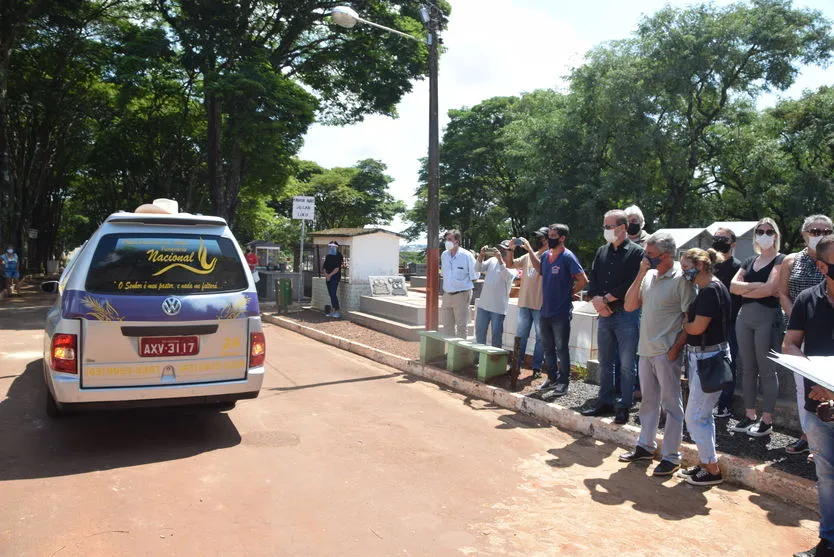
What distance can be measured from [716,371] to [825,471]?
1108 mm

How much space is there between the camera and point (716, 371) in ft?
14.7

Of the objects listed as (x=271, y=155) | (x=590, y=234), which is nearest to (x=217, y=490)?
(x=271, y=155)

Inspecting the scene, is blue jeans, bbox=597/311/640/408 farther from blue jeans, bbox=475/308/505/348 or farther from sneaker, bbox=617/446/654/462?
blue jeans, bbox=475/308/505/348

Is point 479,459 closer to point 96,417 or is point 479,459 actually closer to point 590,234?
point 96,417

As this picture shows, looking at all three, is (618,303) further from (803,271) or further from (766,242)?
(803,271)

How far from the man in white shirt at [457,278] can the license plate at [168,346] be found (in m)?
4.89

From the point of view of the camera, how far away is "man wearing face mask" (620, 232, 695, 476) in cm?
485

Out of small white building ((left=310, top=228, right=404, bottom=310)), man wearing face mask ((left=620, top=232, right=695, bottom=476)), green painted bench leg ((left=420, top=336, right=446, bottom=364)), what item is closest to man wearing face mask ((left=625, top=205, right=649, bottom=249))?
man wearing face mask ((left=620, top=232, right=695, bottom=476))

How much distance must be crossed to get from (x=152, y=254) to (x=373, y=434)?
8.49ft

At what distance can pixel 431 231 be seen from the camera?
991cm

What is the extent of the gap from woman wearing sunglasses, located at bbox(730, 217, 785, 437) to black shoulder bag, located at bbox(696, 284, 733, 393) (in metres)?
1.15

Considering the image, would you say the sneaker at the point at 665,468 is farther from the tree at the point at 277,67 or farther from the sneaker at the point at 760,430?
the tree at the point at 277,67

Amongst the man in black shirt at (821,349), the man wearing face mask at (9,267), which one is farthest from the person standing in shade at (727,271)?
the man wearing face mask at (9,267)

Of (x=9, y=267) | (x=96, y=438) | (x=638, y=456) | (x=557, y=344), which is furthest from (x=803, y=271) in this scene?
(x=9, y=267)
